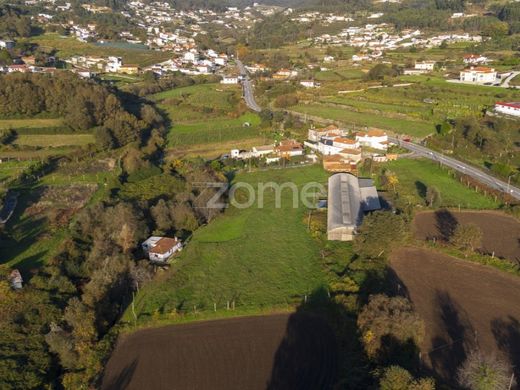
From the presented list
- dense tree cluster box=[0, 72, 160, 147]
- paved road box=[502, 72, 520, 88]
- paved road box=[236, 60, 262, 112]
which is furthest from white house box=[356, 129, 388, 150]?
paved road box=[502, 72, 520, 88]

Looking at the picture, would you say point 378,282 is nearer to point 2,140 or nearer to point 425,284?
point 425,284

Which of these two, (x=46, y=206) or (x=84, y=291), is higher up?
(x=46, y=206)

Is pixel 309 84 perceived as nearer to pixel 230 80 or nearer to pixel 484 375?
pixel 230 80

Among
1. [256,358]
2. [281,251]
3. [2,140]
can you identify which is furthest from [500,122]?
[2,140]

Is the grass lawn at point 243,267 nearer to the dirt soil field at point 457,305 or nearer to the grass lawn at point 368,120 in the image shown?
the dirt soil field at point 457,305

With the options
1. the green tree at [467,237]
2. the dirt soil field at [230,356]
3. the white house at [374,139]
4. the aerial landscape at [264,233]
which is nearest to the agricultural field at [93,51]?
the aerial landscape at [264,233]

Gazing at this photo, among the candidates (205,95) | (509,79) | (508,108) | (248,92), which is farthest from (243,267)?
(509,79)
